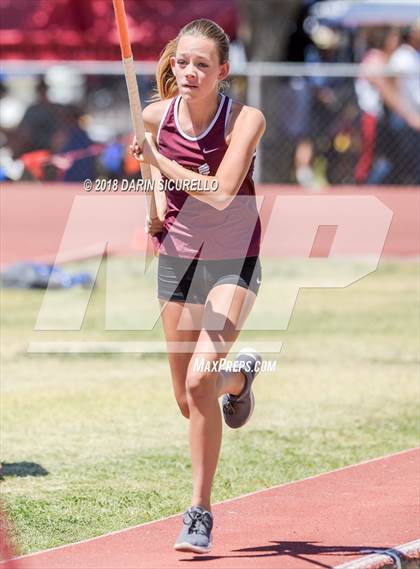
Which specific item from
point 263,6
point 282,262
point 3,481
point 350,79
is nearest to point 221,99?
point 3,481

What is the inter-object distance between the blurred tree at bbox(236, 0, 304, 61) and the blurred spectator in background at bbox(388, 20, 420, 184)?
3.57 m

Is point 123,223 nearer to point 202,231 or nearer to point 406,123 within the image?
point 406,123

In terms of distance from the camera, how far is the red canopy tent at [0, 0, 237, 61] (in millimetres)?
21703

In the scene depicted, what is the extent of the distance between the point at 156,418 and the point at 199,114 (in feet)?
11.7

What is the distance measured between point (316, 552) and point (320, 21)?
1841 cm

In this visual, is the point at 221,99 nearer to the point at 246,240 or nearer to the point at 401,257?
the point at 246,240

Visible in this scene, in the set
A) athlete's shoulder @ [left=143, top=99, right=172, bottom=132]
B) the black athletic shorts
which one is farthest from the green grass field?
athlete's shoulder @ [left=143, top=99, right=172, bottom=132]

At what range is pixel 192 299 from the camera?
248 inches

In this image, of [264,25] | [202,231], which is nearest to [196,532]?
[202,231]

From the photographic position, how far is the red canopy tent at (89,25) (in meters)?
Result: 21.7

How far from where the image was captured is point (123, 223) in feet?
56.4

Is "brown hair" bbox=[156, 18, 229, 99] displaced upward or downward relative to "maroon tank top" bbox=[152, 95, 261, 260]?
upward

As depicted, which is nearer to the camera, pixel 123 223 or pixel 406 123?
pixel 123 223

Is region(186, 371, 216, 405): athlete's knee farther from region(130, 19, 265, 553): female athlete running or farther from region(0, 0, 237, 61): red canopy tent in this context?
region(0, 0, 237, 61): red canopy tent
